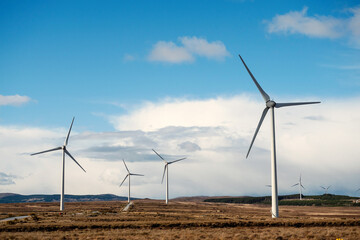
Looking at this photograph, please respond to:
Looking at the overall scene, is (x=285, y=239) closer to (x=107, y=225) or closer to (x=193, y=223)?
(x=193, y=223)

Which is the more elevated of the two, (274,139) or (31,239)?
(274,139)

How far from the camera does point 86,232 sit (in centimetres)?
4941

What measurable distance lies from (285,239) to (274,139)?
24.0 meters

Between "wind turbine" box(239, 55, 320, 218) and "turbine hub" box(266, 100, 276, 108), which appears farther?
"turbine hub" box(266, 100, 276, 108)

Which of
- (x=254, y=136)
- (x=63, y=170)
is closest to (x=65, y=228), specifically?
(x=254, y=136)

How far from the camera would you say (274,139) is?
64.8 metres

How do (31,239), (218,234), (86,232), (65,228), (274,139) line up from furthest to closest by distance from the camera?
1. (274,139)
2. (65,228)
3. (86,232)
4. (218,234)
5. (31,239)

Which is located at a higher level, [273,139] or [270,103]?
[270,103]

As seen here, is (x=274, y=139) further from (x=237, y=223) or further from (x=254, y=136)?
(x=237, y=223)

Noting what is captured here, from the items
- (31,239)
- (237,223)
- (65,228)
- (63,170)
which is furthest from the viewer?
(63,170)

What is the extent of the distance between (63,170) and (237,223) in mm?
66817

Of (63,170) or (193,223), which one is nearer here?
Result: (193,223)

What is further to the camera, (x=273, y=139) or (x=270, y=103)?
(x=270, y=103)

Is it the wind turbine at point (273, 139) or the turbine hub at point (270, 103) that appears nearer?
the wind turbine at point (273, 139)
